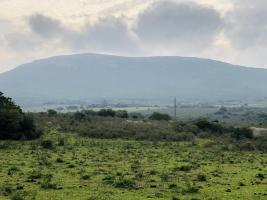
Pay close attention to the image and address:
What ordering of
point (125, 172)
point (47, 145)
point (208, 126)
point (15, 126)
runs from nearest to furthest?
point (125, 172), point (47, 145), point (15, 126), point (208, 126)

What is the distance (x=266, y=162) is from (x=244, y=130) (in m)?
25.9

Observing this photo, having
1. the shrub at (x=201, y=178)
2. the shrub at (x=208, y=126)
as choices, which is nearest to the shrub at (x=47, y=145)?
the shrub at (x=201, y=178)

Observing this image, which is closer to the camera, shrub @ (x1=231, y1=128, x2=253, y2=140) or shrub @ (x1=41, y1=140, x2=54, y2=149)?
shrub @ (x1=41, y1=140, x2=54, y2=149)

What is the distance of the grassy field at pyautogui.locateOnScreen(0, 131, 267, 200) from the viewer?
2520 cm

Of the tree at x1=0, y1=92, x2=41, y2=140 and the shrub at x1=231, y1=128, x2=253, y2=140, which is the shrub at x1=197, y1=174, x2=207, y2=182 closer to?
the tree at x1=0, y1=92, x2=41, y2=140

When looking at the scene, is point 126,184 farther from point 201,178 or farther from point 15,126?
point 15,126

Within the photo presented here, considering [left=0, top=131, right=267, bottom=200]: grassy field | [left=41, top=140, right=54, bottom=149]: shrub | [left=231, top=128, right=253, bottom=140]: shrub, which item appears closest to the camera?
[left=0, top=131, right=267, bottom=200]: grassy field

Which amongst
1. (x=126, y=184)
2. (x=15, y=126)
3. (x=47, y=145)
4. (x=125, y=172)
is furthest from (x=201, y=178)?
(x=15, y=126)

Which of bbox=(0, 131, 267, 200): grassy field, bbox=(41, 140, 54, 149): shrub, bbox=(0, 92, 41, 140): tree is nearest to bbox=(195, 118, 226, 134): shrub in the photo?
bbox=(0, 131, 267, 200): grassy field

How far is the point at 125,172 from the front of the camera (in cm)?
3281

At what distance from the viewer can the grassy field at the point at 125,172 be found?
25.2m

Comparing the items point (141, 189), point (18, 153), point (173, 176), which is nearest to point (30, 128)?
point (18, 153)

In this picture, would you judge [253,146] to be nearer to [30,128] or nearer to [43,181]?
[30,128]

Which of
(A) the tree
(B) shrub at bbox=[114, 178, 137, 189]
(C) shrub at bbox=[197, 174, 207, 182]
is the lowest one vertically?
(C) shrub at bbox=[197, 174, 207, 182]
